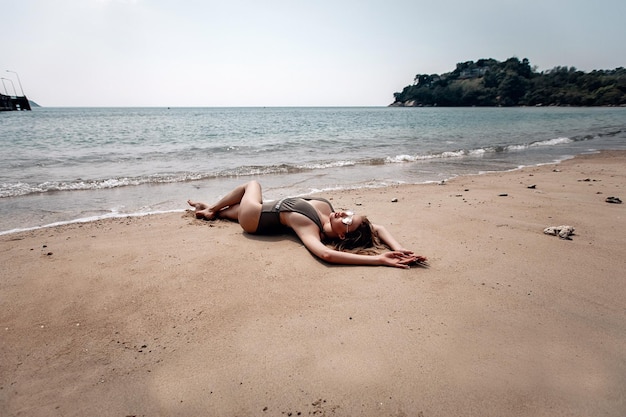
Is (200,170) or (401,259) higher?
(401,259)

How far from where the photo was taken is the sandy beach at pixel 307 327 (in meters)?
1.95

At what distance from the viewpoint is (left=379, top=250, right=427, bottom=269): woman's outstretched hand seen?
354 cm

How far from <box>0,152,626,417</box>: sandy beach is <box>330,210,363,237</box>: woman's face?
50cm

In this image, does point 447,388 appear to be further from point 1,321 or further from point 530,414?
point 1,321

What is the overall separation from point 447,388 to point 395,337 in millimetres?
509

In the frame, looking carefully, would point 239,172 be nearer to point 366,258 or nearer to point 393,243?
point 393,243

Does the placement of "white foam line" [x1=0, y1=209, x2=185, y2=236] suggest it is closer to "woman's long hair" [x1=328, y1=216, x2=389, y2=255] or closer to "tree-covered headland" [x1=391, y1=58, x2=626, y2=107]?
"woman's long hair" [x1=328, y1=216, x2=389, y2=255]

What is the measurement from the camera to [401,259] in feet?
11.8

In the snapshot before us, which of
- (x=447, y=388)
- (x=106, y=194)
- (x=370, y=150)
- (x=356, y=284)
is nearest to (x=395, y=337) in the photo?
(x=447, y=388)

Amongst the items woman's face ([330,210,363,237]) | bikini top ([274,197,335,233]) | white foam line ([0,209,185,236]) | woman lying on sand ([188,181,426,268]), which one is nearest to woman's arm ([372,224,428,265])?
woman lying on sand ([188,181,426,268])

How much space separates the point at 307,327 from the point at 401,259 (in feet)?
4.82

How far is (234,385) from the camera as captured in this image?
6.72 ft

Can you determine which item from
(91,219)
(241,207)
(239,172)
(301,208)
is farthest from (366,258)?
(239,172)

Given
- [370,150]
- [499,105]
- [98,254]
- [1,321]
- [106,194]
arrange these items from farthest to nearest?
[499,105] → [370,150] → [106,194] → [98,254] → [1,321]
